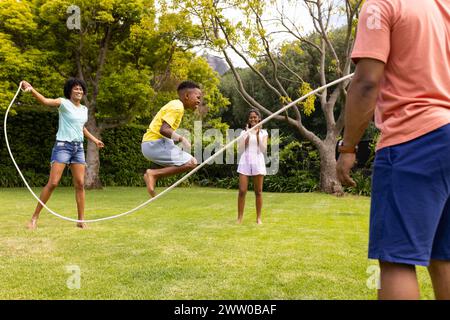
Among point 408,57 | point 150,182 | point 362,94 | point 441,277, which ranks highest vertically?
point 408,57

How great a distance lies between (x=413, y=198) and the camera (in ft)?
5.53

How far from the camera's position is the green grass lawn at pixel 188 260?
316 centimetres

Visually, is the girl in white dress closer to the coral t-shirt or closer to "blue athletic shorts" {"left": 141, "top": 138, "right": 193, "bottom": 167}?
"blue athletic shorts" {"left": 141, "top": 138, "right": 193, "bottom": 167}

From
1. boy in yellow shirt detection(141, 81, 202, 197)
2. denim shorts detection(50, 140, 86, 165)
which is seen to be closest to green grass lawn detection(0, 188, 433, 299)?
boy in yellow shirt detection(141, 81, 202, 197)

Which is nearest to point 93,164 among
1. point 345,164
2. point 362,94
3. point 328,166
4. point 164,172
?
point 328,166

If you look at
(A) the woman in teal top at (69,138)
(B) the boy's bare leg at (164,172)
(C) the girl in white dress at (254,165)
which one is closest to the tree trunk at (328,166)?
(C) the girl in white dress at (254,165)

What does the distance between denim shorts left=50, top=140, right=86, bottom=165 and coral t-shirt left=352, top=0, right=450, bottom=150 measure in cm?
483

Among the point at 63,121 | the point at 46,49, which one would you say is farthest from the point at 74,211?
the point at 46,49

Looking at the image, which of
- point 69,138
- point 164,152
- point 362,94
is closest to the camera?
point 362,94

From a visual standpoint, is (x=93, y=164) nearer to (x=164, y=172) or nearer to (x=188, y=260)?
(x=164, y=172)

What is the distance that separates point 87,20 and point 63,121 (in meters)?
9.91

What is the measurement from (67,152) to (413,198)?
508cm

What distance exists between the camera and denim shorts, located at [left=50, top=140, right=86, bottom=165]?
19.1 ft

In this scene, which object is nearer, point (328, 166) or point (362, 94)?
point (362, 94)
